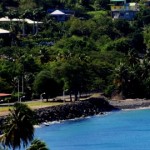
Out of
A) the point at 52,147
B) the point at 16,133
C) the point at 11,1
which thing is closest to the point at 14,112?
the point at 16,133

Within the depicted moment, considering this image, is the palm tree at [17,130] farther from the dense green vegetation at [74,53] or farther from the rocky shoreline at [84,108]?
the dense green vegetation at [74,53]

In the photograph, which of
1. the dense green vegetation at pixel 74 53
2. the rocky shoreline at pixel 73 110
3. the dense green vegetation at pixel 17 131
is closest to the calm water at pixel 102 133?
the rocky shoreline at pixel 73 110

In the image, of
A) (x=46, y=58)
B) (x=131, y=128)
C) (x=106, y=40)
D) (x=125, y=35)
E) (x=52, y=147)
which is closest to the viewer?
(x=52, y=147)

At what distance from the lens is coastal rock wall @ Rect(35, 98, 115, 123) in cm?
10638

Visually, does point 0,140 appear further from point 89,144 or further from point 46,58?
point 46,58

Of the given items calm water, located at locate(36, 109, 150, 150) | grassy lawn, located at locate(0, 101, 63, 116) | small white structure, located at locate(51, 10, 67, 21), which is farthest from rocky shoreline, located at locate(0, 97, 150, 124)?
small white structure, located at locate(51, 10, 67, 21)

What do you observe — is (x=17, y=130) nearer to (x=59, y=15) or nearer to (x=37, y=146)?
(x=37, y=146)

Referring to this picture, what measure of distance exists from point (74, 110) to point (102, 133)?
14.6 meters

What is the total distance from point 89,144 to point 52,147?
197 inches

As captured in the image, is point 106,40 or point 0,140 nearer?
point 0,140

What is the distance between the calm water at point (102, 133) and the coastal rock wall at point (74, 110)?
2.12m

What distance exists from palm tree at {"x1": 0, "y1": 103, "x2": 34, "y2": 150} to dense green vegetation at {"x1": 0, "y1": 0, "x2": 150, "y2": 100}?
6192 cm

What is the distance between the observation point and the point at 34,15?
17162 centimetres

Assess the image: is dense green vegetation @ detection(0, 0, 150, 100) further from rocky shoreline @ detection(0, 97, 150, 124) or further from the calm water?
the calm water
